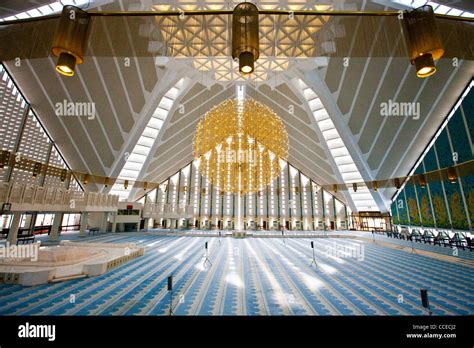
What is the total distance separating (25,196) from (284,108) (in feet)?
55.3

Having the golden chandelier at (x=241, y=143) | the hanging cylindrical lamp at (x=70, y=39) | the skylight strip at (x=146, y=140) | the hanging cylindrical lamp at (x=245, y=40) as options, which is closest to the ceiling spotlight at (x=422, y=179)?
the golden chandelier at (x=241, y=143)

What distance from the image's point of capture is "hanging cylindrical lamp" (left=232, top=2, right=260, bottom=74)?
161 centimetres

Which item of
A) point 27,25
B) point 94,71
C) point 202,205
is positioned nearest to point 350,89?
point 27,25

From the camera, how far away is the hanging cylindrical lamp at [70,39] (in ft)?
5.54

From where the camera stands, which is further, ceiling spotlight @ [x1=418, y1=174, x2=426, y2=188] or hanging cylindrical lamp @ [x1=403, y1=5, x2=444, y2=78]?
ceiling spotlight @ [x1=418, y1=174, x2=426, y2=188]

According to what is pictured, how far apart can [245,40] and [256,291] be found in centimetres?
539

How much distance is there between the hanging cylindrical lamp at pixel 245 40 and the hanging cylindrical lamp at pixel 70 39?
53.6 inches

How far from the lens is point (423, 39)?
1760 millimetres

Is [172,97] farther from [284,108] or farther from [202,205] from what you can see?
[202,205]

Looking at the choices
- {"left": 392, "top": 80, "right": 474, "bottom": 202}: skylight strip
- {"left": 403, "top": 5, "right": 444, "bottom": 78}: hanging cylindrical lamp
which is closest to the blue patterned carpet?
{"left": 403, "top": 5, "right": 444, "bottom": 78}: hanging cylindrical lamp

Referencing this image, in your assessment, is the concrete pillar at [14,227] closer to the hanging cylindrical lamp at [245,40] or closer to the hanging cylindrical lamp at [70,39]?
the hanging cylindrical lamp at [70,39]

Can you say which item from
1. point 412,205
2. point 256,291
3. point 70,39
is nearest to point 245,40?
point 70,39

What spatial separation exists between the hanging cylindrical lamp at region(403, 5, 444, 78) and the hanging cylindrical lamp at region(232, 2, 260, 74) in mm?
1353

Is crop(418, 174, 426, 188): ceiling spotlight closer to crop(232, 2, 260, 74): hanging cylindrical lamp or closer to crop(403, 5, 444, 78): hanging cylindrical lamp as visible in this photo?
crop(403, 5, 444, 78): hanging cylindrical lamp
